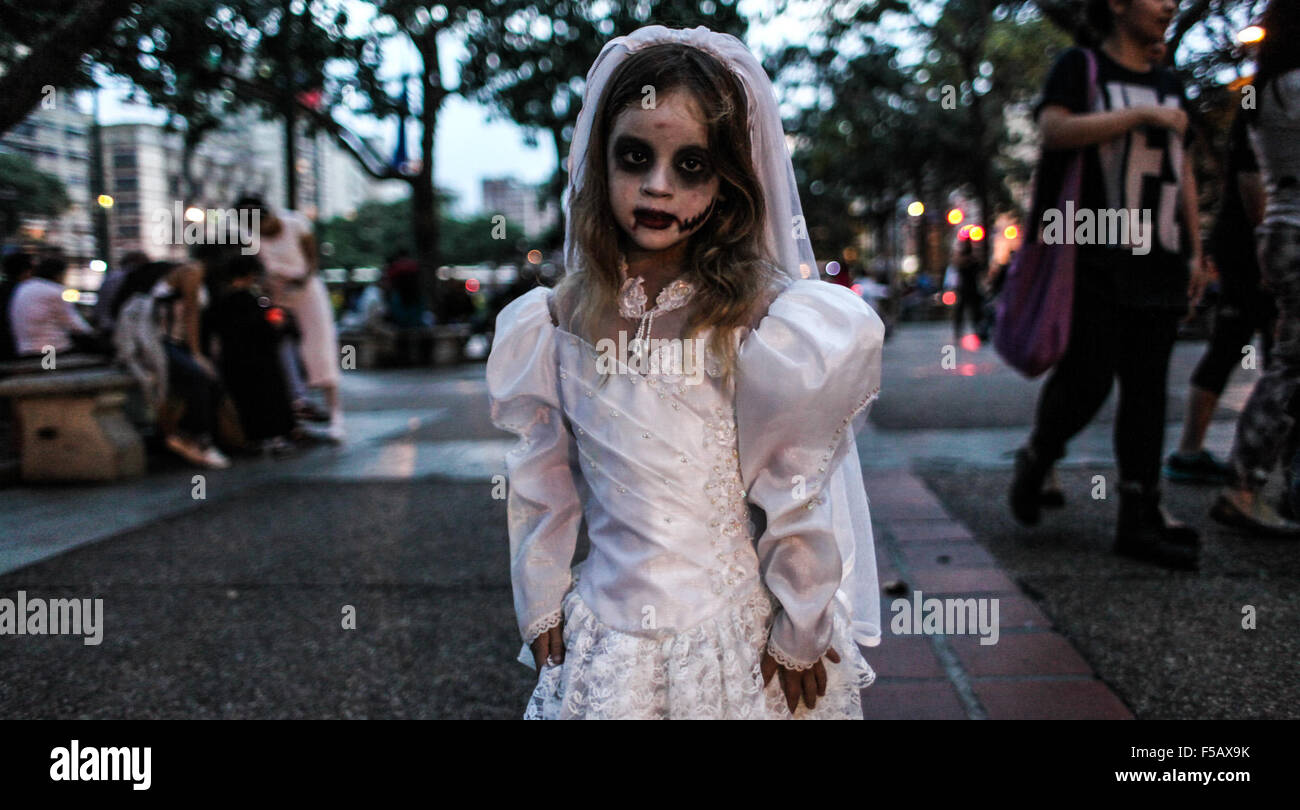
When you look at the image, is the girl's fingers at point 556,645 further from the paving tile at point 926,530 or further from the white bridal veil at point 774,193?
the paving tile at point 926,530

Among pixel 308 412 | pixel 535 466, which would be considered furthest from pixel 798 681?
pixel 308 412

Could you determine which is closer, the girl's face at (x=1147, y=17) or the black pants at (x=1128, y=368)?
the girl's face at (x=1147, y=17)

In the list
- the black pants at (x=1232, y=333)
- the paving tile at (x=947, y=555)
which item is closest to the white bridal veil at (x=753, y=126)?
the paving tile at (x=947, y=555)

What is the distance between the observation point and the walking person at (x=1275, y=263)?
115 inches

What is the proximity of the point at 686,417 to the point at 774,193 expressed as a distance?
471 mm

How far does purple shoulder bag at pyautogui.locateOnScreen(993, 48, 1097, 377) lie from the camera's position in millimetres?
3232

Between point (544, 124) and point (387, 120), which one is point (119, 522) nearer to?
point (387, 120)

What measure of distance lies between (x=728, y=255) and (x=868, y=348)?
331mm

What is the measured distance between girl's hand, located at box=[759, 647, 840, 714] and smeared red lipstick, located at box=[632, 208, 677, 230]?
732mm

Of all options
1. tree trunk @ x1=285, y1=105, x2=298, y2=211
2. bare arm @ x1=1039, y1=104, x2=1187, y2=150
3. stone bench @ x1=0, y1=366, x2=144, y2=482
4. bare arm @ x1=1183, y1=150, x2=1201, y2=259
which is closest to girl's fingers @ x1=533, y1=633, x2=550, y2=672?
bare arm @ x1=1039, y1=104, x2=1187, y2=150

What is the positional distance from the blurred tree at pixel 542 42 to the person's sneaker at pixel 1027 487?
7.23 meters

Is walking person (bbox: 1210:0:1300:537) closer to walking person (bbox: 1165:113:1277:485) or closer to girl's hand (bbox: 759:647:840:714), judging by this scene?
walking person (bbox: 1165:113:1277:485)

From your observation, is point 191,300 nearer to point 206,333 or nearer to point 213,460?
point 206,333

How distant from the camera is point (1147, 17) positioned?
3.08 metres
